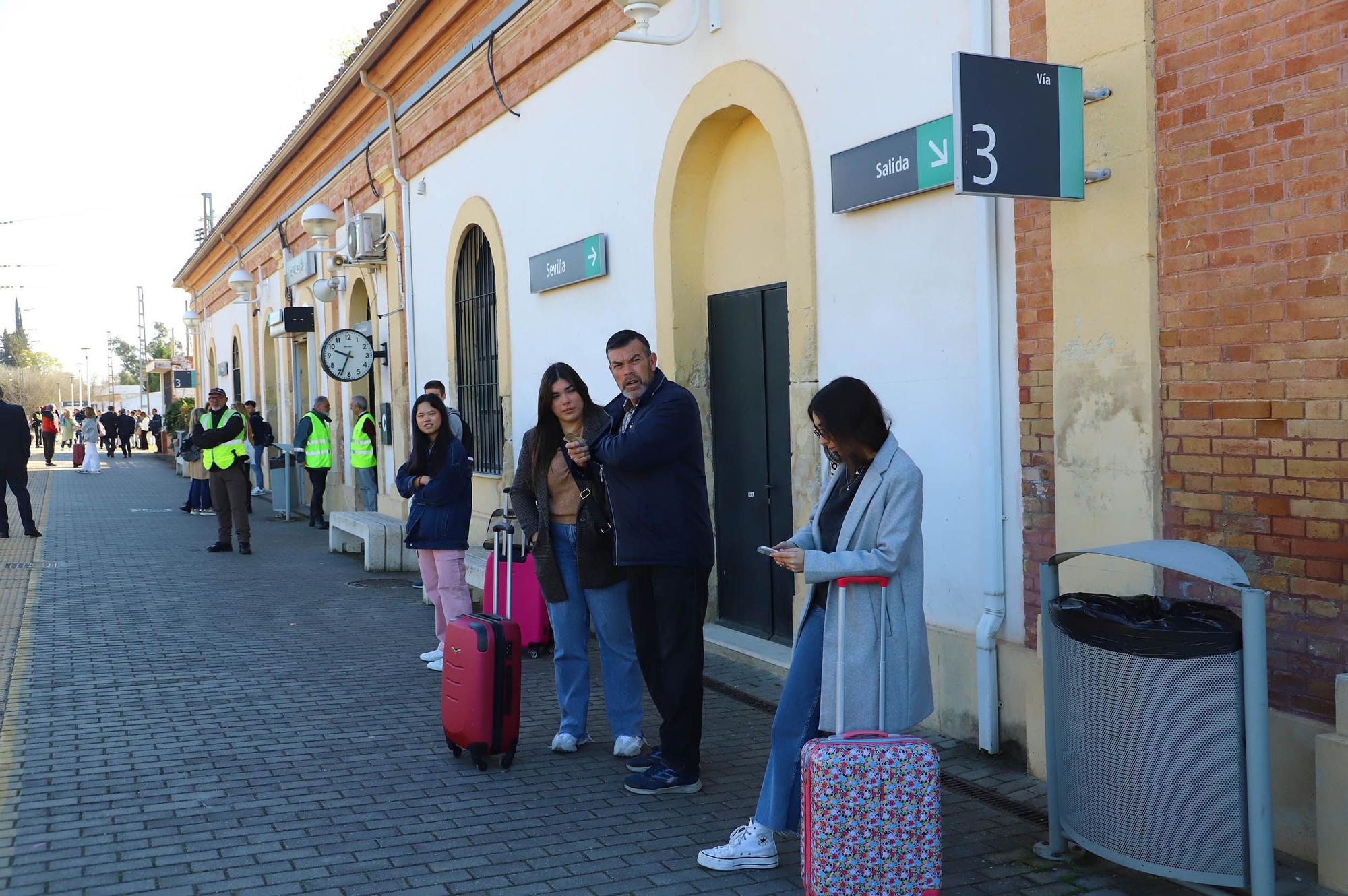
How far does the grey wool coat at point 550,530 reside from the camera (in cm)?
548

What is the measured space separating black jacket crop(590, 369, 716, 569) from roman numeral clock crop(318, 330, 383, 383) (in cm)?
1056

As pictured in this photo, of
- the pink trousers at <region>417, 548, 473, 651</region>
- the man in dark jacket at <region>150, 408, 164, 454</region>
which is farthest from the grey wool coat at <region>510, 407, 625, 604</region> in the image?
the man in dark jacket at <region>150, 408, 164, 454</region>

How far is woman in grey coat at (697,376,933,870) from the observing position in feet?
12.7

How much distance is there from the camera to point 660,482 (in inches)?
199

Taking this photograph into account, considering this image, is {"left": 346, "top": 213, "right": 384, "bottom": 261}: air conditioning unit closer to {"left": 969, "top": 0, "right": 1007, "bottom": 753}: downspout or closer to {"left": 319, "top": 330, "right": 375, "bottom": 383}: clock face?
{"left": 319, "top": 330, "right": 375, "bottom": 383}: clock face

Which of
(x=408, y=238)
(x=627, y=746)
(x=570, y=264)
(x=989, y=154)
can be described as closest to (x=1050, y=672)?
(x=989, y=154)

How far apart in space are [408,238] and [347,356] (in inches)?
71.0

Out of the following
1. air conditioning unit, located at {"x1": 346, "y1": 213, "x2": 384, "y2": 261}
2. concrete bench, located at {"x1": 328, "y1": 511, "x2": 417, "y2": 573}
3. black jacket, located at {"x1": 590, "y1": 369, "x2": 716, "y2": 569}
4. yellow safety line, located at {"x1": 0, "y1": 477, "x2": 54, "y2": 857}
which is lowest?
yellow safety line, located at {"x1": 0, "y1": 477, "x2": 54, "y2": 857}

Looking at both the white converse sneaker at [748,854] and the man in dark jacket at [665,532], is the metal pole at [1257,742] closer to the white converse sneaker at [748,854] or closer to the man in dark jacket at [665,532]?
the white converse sneaker at [748,854]

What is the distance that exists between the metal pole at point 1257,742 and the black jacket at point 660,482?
2198 millimetres

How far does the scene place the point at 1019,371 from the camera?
17.3 ft

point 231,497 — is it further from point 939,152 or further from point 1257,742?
point 1257,742

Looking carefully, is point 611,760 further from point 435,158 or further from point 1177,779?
point 435,158

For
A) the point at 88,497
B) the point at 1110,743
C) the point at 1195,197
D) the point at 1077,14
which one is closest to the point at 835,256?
the point at 1077,14
